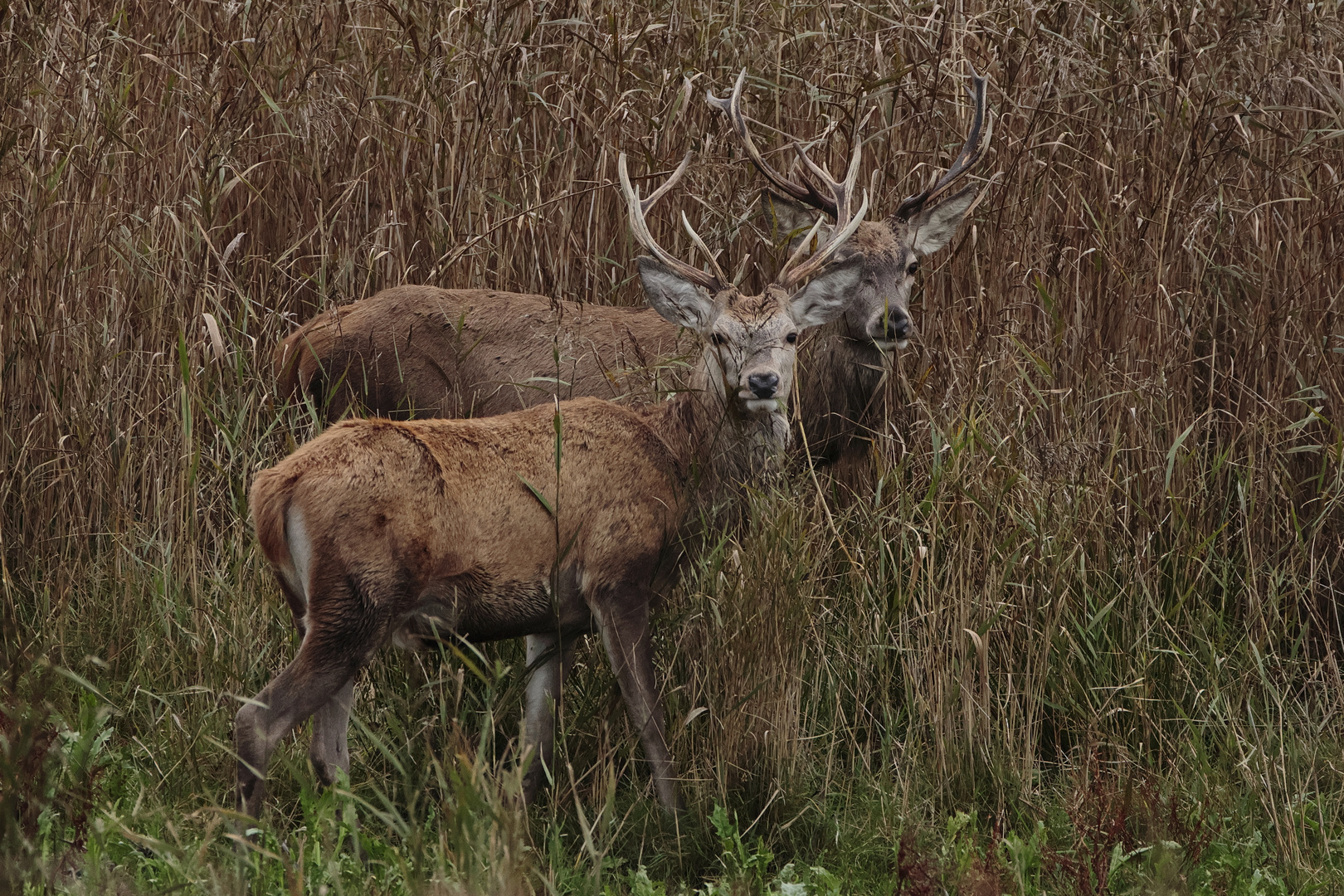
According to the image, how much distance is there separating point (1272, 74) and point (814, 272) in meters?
1.86

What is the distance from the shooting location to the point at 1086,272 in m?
5.18

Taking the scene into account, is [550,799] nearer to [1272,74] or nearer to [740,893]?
[740,893]

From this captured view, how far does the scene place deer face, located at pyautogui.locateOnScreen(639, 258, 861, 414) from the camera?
14.1 ft

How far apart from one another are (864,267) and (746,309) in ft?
3.12

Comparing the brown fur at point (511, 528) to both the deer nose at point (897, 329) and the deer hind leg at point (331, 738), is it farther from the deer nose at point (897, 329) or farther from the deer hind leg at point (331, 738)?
the deer nose at point (897, 329)

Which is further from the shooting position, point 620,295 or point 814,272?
point 620,295

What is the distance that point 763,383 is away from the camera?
4.22 metres

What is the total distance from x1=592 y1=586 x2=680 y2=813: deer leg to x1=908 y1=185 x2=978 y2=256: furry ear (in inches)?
88.7

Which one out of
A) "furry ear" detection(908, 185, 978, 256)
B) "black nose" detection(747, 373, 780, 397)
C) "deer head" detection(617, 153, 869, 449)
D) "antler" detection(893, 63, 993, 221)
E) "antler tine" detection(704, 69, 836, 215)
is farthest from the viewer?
"furry ear" detection(908, 185, 978, 256)

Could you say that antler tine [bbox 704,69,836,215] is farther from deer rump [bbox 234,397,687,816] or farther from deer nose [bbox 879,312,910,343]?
deer rump [bbox 234,397,687,816]

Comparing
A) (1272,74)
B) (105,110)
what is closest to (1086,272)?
(1272,74)

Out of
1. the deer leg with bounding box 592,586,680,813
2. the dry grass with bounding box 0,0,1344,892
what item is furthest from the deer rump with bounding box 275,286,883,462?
the deer leg with bounding box 592,586,680,813

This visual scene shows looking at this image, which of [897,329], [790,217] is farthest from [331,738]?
[790,217]

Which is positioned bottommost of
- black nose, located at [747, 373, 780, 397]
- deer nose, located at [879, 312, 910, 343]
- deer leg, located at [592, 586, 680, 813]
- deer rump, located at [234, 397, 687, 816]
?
deer leg, located at [592, 586, 680, 813]
